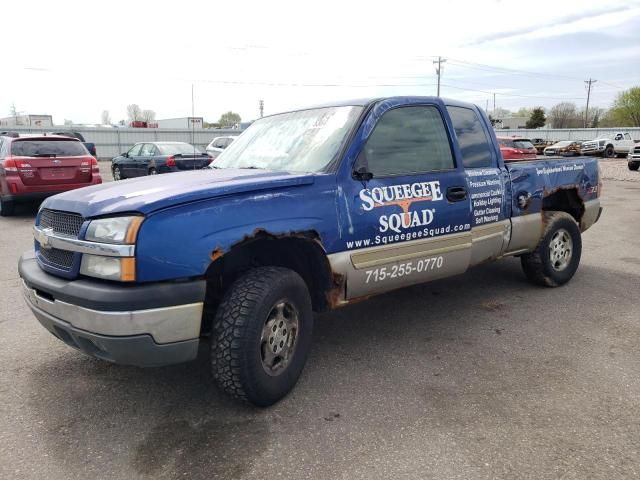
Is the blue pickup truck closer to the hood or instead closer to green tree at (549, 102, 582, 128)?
the hood

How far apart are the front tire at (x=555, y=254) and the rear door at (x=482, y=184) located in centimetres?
75

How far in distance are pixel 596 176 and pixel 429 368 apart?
368 cm

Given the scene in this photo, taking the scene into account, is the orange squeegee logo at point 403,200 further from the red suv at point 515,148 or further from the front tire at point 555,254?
the red suv at point 515,148

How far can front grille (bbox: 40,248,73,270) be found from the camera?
9.35 ft

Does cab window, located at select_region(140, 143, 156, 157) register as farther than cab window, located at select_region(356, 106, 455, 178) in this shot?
Yes

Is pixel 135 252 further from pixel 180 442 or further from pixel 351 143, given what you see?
pixel 351 143

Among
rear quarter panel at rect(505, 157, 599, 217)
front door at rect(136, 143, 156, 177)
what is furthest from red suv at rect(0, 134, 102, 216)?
rear quarter panel at rect(505, 157, 599, 217)

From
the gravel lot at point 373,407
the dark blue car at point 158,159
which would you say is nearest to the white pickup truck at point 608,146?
the dark blue car at point 158,159

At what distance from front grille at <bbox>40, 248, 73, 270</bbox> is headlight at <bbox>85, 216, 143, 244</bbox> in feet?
0.86

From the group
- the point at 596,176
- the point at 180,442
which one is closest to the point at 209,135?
the point at 596,176

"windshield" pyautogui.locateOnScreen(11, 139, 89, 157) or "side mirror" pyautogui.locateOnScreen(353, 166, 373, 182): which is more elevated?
"windshield" pyautogui.locateOnScreen(11, 139, 89, 157)

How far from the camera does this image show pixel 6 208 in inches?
389

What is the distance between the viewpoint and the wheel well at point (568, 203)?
5.56m

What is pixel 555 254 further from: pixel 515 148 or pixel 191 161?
pixel 515 148
